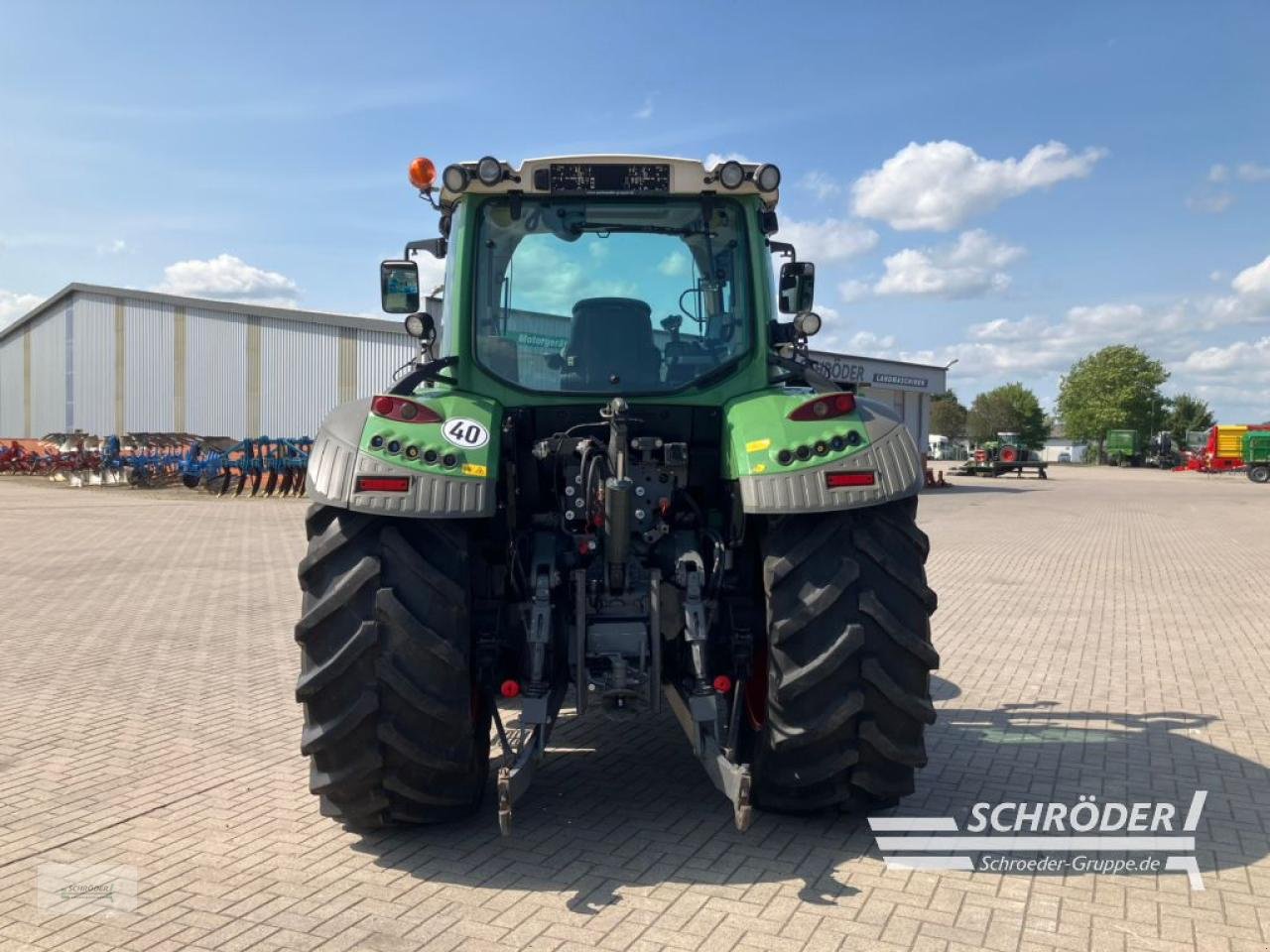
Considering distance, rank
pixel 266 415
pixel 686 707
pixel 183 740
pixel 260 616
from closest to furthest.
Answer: pixel 686 707, pixel 183 740, pixel 260 616, pixel 266 415

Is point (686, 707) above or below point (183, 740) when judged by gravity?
above

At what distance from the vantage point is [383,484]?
3.93 m

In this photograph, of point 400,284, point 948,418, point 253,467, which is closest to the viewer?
point 400,284

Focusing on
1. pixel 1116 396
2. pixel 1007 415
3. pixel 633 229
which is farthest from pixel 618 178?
pixel 1007 415

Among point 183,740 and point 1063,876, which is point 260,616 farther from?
point 1063,876

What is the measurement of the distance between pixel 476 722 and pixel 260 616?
19.1 feet

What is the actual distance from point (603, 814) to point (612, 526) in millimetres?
1289

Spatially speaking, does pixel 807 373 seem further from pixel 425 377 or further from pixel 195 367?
pixel 195 367

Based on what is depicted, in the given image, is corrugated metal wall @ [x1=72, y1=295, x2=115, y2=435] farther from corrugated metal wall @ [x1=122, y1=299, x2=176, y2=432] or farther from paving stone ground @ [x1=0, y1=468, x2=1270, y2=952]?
paving stone ground @ [x1=0, y1=468, x2=1270, y2=952]

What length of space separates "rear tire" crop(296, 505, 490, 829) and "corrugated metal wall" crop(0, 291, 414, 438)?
29209mm

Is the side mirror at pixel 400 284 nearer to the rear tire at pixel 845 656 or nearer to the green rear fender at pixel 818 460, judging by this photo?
the green rear fender at pixel 818 460

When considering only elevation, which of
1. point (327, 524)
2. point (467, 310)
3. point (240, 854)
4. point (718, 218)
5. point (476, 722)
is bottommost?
point (240, 854)

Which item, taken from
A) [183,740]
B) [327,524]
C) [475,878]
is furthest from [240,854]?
[183,740]

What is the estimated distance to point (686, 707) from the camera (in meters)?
4.27
